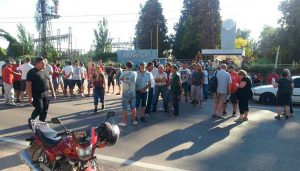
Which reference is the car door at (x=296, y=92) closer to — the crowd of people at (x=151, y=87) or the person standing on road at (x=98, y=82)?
A: the crowd of people at (x=151, y=87)

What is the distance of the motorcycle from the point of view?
422 cm

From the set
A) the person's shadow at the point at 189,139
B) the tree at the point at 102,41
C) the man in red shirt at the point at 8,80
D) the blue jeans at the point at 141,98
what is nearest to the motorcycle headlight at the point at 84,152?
the person's shadow at the point at 189,139

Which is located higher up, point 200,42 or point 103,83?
point 200,42

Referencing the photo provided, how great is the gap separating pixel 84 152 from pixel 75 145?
14 cm

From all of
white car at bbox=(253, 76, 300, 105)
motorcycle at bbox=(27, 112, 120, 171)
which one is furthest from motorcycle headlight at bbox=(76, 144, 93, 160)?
white car at bbox=(253, 76, 300, 105)

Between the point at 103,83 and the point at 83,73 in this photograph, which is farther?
the point at 83,73

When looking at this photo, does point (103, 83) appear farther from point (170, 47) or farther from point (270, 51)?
point (170, 47)

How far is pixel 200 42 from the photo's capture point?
55.1 meters

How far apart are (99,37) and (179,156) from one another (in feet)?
179

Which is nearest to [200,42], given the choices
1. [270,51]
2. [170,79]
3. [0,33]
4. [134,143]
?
[270,51]

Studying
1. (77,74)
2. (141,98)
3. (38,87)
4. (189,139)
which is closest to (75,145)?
(38,87)

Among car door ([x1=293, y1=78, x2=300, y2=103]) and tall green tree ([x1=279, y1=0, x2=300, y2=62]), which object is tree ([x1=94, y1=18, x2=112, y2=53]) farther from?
car door ([x1=293, y1=78, x2=300, y2=103])

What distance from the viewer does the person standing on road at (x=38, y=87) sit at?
766 centimetres

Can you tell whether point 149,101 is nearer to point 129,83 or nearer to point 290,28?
point 129,83
